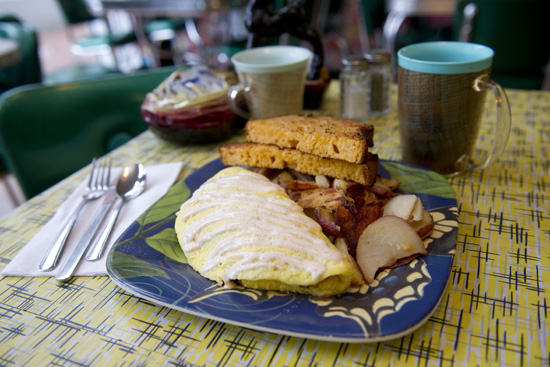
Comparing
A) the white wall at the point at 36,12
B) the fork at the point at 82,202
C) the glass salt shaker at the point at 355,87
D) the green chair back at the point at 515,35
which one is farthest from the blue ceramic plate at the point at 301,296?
the white wall at the point at 36,12

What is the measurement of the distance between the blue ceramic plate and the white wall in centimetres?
876

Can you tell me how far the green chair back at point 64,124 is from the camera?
49.2 inches

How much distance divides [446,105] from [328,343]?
0.58 meters

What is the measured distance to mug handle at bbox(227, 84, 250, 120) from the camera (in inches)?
43.2

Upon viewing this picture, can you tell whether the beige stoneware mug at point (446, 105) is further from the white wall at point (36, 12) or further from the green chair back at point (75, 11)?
the white wall at point (36, 12)

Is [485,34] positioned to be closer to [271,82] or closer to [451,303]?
[271,82]

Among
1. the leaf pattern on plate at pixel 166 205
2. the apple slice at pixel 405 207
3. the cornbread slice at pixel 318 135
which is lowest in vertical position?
the leaf pattern on plate at pixel 166 205

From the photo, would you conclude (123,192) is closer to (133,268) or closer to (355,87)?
(133,268)

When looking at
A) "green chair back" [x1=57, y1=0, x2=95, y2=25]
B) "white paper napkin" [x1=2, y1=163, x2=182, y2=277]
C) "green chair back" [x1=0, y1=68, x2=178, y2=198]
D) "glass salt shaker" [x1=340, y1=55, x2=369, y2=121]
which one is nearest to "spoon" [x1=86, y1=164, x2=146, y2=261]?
"white paper napkin" [x1=2, y1=163, x2=182, y2=277]

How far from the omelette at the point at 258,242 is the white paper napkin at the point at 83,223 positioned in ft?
0.53

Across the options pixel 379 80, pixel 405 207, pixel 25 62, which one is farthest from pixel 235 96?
pixel 25 62

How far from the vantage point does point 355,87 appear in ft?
4.04

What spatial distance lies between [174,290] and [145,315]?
0.07 meters

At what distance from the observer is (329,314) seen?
1.74 ft
